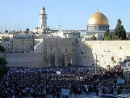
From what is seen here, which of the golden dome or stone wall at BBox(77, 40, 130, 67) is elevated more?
the golden dome

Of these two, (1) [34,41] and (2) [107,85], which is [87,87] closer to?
(2) [107,85]

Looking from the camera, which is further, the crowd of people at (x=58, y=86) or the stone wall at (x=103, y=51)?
the stone wall at (x=103, y=51)

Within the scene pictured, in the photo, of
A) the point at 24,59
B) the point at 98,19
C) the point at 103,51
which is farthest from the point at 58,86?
the point at 98,19

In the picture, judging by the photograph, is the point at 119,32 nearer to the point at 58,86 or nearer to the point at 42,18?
the point at 42,18

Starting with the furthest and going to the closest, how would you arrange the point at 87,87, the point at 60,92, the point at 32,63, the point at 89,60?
the point at 89,60 < the point at 32,63 < the point at 87,87 < the point at 60,92

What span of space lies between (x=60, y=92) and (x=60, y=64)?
26179 mm

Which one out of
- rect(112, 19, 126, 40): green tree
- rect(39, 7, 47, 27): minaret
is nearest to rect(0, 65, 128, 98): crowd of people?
rect(112, 19, 126, 40): green tree

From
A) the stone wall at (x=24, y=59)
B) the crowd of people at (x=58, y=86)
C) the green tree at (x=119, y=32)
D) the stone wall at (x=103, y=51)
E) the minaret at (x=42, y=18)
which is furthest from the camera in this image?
the minaret at (x=42, y=18)

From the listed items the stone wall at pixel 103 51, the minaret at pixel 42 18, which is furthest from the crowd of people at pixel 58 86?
the minaret at pixel 42 18

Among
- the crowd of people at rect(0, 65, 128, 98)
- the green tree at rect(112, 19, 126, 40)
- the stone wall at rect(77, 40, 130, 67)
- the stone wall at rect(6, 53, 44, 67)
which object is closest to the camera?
the crowd of people at rect(0, 65, 128, 98)

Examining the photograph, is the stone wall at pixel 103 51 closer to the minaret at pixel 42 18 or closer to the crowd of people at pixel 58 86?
the minaret at pixel 42 18

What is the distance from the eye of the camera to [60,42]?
49281 millimetres

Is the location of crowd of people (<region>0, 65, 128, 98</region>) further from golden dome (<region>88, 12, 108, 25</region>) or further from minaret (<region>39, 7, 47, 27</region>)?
minaret (<region>39, 7, 47, 27</region>)

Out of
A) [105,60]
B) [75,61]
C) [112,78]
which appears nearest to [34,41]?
[75,61]
